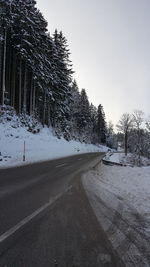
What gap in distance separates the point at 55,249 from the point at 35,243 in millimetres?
428

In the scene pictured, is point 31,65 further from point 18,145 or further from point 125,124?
point 125,124

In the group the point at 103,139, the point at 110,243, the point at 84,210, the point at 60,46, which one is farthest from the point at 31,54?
the point at 103,139

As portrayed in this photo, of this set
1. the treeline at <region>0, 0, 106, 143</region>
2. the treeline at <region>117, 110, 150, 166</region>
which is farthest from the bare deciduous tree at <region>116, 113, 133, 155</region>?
the treeline at <region>0, 0, 106, 143</region>

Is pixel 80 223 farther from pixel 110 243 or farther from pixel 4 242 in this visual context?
pixel 4 242

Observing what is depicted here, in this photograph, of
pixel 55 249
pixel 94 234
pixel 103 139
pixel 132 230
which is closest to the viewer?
pixel 55 249

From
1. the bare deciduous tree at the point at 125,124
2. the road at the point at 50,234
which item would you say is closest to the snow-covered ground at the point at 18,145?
the road at the point at 50,234

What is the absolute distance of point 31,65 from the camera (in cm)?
3033

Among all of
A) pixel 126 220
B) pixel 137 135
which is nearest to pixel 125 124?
pixel 137 135

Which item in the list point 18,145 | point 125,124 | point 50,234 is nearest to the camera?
point 50,234

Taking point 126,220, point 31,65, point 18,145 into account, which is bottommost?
point 126,220

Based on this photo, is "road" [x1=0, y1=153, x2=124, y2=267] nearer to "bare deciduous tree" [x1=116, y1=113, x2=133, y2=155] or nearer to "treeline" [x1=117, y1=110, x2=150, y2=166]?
"treeline" [x1=117, y1=110, x2=150, y2=166]

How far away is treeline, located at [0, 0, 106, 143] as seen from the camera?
26859 mm

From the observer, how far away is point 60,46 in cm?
4284

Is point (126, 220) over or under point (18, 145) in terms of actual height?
under
